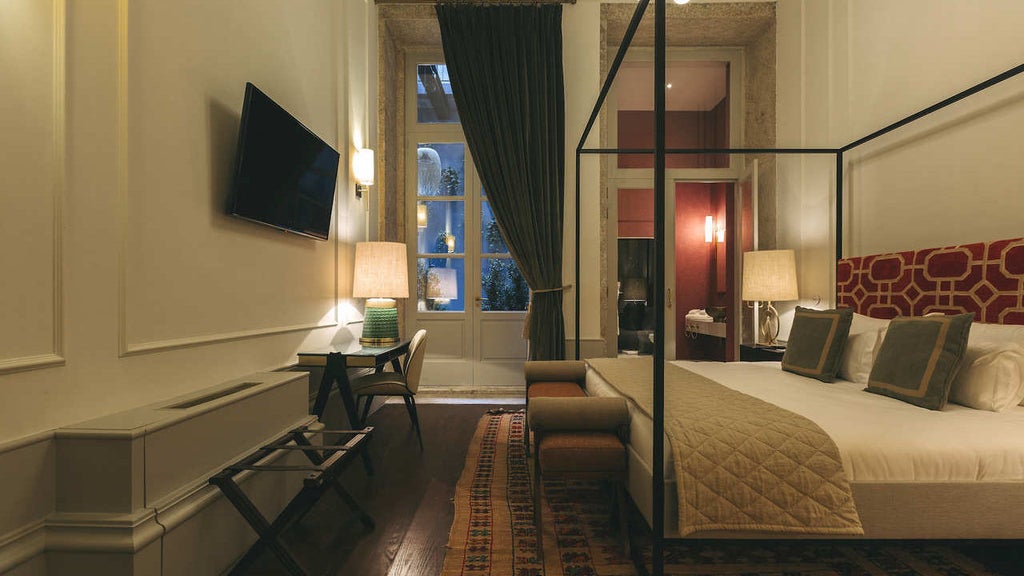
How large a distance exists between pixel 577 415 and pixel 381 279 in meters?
1.96

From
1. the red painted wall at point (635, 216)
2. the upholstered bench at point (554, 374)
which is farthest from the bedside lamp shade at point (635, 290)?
the upholstered bench at point (554, 374)

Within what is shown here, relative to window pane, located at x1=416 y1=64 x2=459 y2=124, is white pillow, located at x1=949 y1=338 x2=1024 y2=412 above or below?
below

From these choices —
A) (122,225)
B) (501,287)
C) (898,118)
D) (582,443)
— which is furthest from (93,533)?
(898,118)

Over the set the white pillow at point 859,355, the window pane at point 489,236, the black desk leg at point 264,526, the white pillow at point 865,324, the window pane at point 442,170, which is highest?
the window pane at point 442,170

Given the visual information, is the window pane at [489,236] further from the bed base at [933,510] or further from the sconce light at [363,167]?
the bed base at [933,510]

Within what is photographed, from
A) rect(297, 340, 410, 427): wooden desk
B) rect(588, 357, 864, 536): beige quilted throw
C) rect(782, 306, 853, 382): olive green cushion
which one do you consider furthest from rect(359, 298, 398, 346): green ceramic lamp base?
rect(782, 306, 853, 382): olive green cushion

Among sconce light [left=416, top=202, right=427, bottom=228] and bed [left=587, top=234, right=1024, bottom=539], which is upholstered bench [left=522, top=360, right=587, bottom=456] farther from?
sconce light [left=416, top=202, right=427, bottom=228]

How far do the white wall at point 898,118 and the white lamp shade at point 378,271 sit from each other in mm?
3280

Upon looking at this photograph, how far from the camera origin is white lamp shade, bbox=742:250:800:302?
3.65 m

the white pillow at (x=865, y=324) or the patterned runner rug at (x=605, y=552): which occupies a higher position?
the white pillow at (x=865, y=324)

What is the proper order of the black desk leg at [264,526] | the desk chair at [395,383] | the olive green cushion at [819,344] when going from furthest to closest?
the desk chair at [395,383], the olive green cushion at [819,344], the black desk leg at [264,526]

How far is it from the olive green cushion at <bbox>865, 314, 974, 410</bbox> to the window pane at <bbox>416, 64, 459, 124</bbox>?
158 inches

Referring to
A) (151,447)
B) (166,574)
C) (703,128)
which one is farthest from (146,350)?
(703,128)

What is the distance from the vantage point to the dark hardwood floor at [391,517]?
1.75 meters
